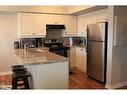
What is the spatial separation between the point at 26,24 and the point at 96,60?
2.48 m

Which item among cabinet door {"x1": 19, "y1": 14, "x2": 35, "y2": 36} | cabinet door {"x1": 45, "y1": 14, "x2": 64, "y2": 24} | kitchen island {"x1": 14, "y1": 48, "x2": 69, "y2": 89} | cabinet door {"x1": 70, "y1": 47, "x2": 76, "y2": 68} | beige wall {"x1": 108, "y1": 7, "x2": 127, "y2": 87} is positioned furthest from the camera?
cabinet door {"x1": 70, "y1": 47, "x2": 76, "y2": 68}

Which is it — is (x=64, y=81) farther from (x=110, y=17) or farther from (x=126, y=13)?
(x=126, y=13)

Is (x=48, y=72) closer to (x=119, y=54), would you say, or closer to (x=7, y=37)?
(x=119, y=54)

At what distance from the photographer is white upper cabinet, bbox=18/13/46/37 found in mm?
4852

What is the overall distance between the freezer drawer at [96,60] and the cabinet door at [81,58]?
0.54m

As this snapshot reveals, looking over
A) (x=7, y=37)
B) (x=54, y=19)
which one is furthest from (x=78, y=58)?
(x=7, y=37)

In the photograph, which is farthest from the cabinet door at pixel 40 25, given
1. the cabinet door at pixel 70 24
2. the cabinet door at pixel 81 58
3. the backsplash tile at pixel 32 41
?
the cabinet door at pixel 81 58

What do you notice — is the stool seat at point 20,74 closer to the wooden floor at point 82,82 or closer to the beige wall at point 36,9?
the wooden floor at point 82,82

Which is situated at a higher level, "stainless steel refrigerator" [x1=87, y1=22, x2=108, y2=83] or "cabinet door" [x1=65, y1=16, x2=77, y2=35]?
"cabinet door" [x1=65, y1=16, x2=77, y2=35]

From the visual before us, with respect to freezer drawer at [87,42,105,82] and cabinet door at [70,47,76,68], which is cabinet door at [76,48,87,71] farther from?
freezer drawer at [87,42,105,82]

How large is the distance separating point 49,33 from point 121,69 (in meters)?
2.91

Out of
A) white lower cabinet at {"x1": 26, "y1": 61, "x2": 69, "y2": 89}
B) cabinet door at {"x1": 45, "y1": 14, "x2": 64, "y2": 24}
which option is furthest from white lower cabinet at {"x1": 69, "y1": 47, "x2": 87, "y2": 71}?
white lower cabinet at {"x1": 26, "y1": 61, "x2": 69, "y2": 89}
